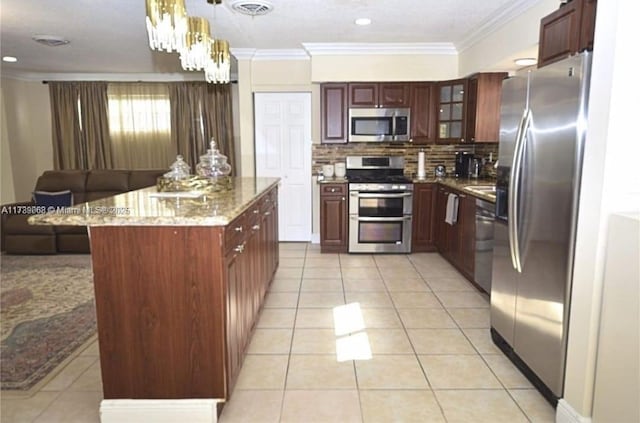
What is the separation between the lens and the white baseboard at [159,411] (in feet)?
6.63

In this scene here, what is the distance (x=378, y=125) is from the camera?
5371 millimetres

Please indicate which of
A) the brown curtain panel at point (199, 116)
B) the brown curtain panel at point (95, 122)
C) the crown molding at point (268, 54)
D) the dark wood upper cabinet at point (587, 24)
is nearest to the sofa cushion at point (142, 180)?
the brown curtain panel at point (199, 116)

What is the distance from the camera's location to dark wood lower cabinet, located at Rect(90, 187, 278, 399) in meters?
1.92

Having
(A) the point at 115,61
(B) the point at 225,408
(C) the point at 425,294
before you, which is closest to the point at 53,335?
(B) the point at 225,408

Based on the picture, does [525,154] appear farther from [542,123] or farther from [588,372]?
[588,372]

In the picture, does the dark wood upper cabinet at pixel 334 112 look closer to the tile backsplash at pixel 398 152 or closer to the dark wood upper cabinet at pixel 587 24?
the tile backsplash at pixel 398 152

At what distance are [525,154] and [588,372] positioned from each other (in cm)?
112

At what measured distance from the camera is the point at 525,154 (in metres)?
2.27

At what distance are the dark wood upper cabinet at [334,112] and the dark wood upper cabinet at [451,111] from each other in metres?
1.19

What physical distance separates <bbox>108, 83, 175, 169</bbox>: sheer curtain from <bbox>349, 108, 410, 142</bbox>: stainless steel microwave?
332cm

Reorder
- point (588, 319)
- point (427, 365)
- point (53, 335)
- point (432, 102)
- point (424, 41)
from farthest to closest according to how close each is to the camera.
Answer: point (432, 102)
point (424, 41)
point (53, 335)
point (427, 365)
point (588, 319)

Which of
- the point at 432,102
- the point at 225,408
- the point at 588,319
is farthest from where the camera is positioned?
the point at 432,102

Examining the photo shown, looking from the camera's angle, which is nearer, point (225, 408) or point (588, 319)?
point (588, 319)

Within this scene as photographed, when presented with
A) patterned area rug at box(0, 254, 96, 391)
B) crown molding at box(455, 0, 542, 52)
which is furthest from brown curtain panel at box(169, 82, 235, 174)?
crown molding at box(455, 0, 542, 52)
